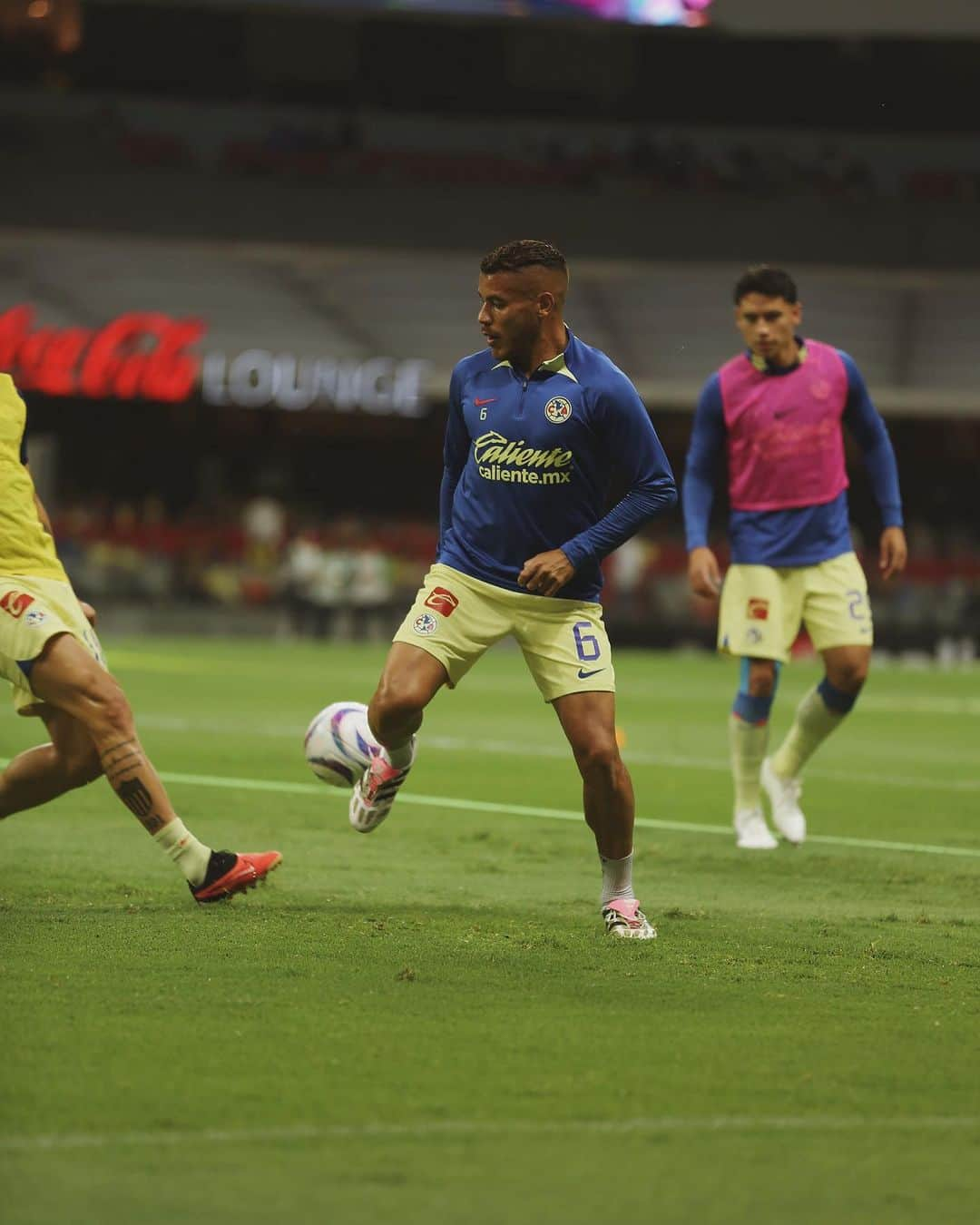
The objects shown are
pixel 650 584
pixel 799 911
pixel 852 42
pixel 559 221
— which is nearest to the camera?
A: pixel 799 911

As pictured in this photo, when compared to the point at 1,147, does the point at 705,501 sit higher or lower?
lower

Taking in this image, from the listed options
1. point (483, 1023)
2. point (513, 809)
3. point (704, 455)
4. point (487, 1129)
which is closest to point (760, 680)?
point (704, 455)

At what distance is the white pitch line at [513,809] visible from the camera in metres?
8.82

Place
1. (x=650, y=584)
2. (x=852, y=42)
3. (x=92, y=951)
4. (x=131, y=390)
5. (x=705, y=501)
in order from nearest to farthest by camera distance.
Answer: (x=92, y=951) < (x=705, y=501) < (x=650, y=584) < (x=131, y=390) < (x=852, y=42)

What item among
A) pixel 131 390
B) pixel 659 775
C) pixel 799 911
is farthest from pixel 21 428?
pixel 131 390

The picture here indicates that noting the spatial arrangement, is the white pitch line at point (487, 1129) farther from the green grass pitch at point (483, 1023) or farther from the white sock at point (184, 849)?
the white sock at point (184, 849)

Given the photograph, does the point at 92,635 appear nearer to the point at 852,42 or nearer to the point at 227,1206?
the point at 227,1206

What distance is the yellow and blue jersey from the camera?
626 centimetres

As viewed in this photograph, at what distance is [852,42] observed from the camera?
40.3 metres

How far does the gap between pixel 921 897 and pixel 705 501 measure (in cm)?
230

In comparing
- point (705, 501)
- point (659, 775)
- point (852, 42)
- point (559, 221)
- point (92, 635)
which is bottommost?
point (659, 775)

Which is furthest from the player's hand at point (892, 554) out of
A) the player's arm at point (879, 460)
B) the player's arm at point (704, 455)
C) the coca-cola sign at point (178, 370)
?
the coca-cola sign at point (178, 370)

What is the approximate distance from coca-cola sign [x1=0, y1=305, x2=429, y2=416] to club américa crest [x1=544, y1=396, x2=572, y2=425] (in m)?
27.8

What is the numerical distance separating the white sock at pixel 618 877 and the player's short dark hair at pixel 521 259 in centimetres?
194
